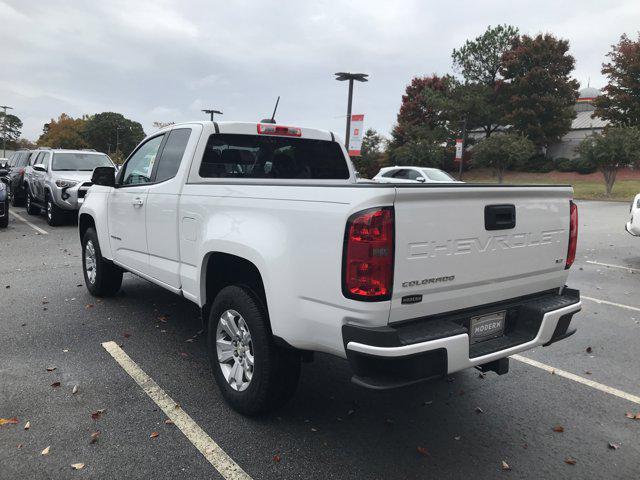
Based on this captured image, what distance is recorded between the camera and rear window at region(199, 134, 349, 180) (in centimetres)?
411

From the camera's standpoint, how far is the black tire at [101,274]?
571cm

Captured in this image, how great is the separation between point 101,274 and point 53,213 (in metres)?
7.68

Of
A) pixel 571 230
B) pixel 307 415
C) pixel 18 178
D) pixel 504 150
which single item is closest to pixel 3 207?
pixel 18 178

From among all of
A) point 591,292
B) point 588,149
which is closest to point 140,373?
point 591,292

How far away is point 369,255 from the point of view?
7.93 ft

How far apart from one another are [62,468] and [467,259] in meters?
2.47

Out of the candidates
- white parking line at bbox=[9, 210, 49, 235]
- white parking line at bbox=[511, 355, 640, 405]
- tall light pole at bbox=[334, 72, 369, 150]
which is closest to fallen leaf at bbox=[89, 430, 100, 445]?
white parking line at bbox=[511, 355, 640, 405]

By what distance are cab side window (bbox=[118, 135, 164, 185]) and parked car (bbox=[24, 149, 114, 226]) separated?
743 centimetres

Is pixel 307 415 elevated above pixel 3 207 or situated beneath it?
situated beneath

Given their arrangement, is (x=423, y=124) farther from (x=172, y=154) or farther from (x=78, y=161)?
(x=172, y=154)

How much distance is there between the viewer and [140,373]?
3891 millimetres

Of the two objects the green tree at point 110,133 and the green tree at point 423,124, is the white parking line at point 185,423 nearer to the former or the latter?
the green tree at point 423,124

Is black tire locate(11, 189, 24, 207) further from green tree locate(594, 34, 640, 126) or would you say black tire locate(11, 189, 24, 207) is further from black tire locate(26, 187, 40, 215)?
green tree locate(594, 34, 640, 126)

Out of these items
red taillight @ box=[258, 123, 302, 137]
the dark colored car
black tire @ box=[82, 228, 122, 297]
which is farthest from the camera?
the dark colored car
